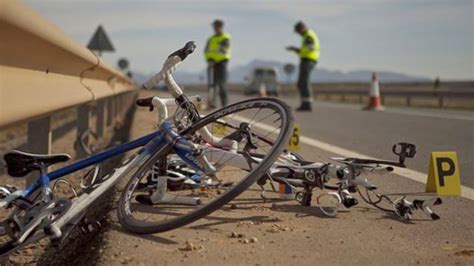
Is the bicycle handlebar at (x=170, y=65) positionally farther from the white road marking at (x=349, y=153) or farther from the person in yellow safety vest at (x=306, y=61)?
the person in yellow safety vest at (x=306, y=61)

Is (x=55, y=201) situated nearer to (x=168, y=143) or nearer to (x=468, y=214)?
(x=168, y=143)

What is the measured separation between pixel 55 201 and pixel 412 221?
178 cm

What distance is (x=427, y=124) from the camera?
418 inches

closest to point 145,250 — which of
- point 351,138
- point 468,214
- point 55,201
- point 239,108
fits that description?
point 55,201

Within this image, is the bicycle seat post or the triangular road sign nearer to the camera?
the bicycle seat post

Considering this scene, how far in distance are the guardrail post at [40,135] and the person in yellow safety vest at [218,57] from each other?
9.68 m

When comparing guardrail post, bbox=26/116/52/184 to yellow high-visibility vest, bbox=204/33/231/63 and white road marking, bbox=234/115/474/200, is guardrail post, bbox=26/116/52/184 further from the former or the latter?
yellow high-visibility vest, bbox=204/33/231/63

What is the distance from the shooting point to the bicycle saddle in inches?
129

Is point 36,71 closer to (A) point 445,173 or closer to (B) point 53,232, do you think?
(B) point 53,232

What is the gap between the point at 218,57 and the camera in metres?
14.4

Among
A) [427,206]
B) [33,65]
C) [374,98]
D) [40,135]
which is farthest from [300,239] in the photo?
[374,98]

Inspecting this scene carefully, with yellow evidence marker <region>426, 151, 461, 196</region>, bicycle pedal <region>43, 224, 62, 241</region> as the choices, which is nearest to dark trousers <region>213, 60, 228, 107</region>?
yellow evidence marker <region>426, 151, 461, 196</region>

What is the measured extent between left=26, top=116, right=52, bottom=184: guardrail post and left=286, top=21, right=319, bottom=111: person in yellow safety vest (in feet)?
35.0

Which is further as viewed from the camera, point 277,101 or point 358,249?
point 277,101
